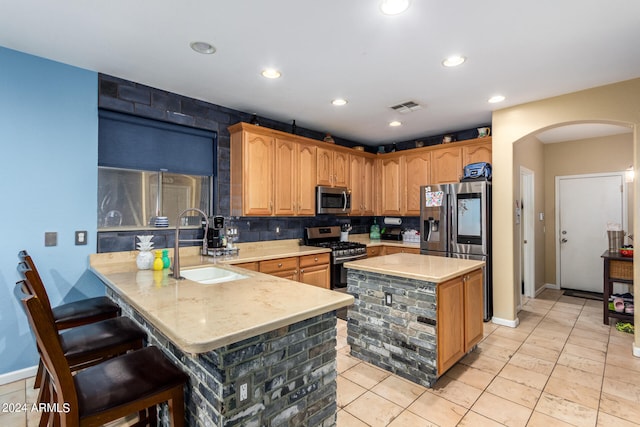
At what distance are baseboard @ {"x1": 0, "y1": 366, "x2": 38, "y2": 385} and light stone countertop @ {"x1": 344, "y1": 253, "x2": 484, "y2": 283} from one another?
273 centimetres

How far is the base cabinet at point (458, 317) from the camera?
237 centimetres

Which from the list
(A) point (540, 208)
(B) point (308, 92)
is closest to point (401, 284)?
(B) point (308, 92)

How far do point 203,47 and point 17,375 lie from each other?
116 inches

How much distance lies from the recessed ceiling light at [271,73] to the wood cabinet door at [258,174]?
2.97ft

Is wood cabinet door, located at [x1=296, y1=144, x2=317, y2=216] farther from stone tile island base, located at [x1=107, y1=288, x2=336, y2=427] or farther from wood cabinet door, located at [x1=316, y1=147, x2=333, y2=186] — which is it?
stone tile island base, located at [x1=107, y1=288, x2=336, y2=427]

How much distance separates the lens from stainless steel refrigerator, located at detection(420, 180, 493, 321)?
151 inches

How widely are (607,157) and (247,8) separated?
5.86 metres

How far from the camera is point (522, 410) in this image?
2.13 m

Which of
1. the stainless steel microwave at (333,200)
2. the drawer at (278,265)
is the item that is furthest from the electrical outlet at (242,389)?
the stainless steel microwave at (333,200)

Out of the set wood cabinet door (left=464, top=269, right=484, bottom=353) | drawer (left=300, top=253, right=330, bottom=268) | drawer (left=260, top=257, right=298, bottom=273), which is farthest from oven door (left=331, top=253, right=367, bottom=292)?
wood cabinet door (left=464, top=269, right=484, bottom=353)

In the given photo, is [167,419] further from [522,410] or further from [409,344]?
[522,410]

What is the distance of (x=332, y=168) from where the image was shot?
4625 millimetres

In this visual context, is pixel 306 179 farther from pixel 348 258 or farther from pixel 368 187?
pixel 368 187

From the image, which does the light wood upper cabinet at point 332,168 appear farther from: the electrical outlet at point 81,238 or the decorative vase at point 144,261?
the electrical outlet at point 81,238
